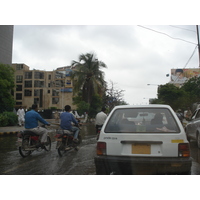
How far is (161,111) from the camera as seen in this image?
4145 mm

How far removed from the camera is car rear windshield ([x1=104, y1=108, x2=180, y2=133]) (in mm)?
3777

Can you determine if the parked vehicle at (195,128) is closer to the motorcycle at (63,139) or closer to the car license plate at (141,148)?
the motorcycle at (63,139)

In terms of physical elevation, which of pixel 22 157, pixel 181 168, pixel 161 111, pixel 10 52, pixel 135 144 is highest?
pixel 10 52

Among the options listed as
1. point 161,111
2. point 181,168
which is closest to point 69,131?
point 161,111

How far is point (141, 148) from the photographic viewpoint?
358 cm

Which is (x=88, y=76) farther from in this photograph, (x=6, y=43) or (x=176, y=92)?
(x=176, y=92)

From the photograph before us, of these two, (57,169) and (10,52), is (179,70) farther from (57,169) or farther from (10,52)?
(57,169)

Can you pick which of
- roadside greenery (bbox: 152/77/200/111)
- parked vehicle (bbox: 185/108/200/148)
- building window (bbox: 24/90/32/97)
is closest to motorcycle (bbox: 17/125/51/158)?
parked vehicle (bbox: 185/108/200/148)

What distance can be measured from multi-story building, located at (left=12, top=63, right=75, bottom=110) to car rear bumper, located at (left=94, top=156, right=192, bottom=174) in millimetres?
65321

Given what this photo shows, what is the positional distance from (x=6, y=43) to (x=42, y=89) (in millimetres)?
42813

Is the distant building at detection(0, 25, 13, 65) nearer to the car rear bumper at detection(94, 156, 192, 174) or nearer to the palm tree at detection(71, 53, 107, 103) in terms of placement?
the palm tree at detection(71, 53, 107, 103)

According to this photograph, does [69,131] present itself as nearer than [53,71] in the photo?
Yes

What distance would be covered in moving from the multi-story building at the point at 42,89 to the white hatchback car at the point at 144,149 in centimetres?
6521

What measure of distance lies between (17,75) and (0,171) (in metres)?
68.9
